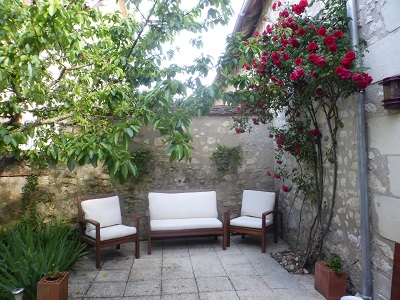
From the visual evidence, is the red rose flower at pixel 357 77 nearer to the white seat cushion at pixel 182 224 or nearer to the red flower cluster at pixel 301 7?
the red flower cluster at pixel 301 7

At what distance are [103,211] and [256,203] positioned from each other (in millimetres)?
2299

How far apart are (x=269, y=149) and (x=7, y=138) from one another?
397cm

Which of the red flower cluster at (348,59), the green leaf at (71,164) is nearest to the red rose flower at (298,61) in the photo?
the red flower cluster at (348,59)

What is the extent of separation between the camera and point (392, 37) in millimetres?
2223

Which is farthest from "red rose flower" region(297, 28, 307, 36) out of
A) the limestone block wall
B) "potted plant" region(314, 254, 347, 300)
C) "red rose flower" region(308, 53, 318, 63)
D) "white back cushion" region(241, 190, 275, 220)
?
"white back cushion" region(241, 190, 275, 220)

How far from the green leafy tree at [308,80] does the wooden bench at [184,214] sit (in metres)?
1.34

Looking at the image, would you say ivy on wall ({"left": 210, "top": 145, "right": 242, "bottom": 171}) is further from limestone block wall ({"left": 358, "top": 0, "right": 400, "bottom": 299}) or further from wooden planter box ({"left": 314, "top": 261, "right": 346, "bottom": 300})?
limestone block wall ({"left": 358, "top": 0, "right": 400, "bottom": 299})

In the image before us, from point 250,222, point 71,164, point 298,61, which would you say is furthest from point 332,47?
point 250,222

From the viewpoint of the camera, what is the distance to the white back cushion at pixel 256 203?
4.51m

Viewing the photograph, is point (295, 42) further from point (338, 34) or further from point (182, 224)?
point (182, 224)

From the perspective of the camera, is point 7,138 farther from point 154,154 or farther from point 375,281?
point 375,281

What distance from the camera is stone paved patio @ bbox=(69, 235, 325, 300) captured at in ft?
9.36

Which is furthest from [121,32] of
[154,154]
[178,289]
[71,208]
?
[178,289]

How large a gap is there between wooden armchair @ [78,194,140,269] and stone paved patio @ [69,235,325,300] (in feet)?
0.79
